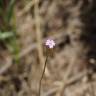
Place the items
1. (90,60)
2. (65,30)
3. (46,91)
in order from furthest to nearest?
(65,30), (90,60), (46,91)

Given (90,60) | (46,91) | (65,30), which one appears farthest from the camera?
(65,30)

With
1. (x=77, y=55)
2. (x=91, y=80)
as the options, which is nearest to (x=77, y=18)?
(x=77, y=55)

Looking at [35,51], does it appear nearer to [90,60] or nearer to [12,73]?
[12,73]

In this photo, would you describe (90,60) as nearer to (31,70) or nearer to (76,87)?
(76,87)

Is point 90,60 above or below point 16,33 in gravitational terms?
below

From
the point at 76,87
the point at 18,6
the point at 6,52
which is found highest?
the point at 18,6

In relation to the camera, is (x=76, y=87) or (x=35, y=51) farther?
(x=35, y=51)

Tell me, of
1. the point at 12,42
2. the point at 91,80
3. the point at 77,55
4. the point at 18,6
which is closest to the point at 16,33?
the point at 12,42
